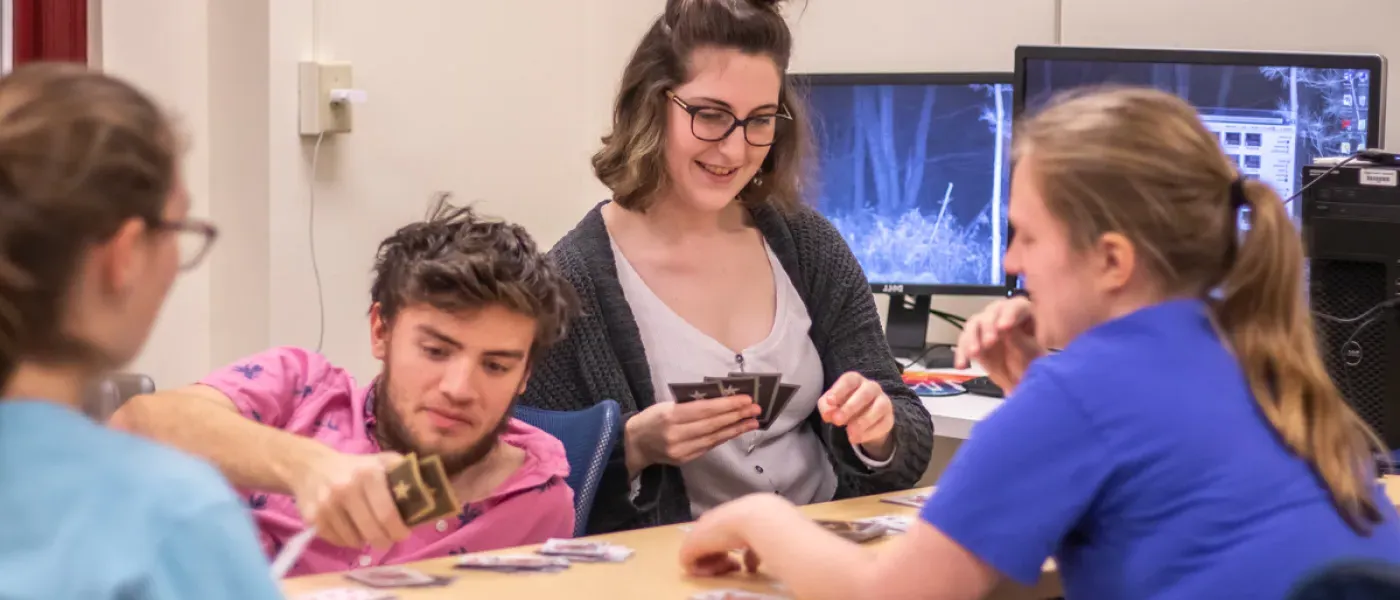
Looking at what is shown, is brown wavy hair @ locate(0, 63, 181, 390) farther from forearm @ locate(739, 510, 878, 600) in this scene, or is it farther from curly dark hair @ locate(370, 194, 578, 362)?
curly dark hair @ locate(370, 194, 578, 362)

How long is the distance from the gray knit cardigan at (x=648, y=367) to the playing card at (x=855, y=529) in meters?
0.40

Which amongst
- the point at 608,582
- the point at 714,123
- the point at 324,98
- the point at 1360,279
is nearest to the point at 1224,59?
the point at 1360,279

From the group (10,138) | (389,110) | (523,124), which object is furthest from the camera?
(523,124)

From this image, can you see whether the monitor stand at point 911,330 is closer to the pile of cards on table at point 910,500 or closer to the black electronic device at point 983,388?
the black electronic device at point 983,388

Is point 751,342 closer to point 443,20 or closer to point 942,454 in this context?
point 942,454

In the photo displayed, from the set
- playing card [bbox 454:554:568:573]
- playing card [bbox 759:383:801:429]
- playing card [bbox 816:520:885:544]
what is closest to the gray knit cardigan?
playing card [bbox 759:383:801:429]

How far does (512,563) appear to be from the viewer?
1.69 meters

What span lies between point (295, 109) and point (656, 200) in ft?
4.32

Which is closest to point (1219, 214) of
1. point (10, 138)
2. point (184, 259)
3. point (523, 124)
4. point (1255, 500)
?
point (1255, 500)

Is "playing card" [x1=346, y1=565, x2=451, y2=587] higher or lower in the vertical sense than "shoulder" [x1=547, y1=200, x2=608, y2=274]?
lower

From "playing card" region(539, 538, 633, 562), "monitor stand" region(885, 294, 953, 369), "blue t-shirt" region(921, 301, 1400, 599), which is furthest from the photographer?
"monitor stand" region(885, 294, 953, 369)

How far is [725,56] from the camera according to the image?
7.89 feet

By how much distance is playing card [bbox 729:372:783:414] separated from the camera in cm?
216

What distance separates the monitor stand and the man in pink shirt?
5.45 ft
